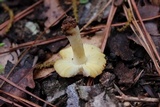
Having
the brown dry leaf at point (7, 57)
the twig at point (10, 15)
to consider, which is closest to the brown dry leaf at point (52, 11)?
the twig at point (10, 15)

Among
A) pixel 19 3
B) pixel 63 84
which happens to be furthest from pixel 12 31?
pixel 63 84

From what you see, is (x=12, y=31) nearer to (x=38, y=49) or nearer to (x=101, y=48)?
(x=38, y=49)

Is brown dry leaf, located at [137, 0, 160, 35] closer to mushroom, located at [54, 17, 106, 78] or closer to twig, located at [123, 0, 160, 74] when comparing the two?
twig, located at [123, 0, 160, 74]

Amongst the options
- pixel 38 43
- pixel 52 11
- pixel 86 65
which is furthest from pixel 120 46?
pixel 52 11

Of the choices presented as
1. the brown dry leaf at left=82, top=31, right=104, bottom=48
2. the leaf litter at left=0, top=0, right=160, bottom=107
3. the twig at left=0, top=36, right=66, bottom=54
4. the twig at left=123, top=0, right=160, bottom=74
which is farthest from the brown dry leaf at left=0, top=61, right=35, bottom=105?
Answer: the twig at left=123, top=0, right=160, bottom=74

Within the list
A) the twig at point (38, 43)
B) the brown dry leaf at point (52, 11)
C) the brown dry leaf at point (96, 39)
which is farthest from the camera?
the brown dry leaf at point (52, 11)

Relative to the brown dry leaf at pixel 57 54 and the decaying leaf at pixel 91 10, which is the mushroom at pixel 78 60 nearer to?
the brown dry leaf at pixel 57 54

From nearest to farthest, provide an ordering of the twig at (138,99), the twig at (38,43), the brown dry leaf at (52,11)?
the twig at (138,99)
the twig at (38,43)
the brown dry leaf at (52,11)
